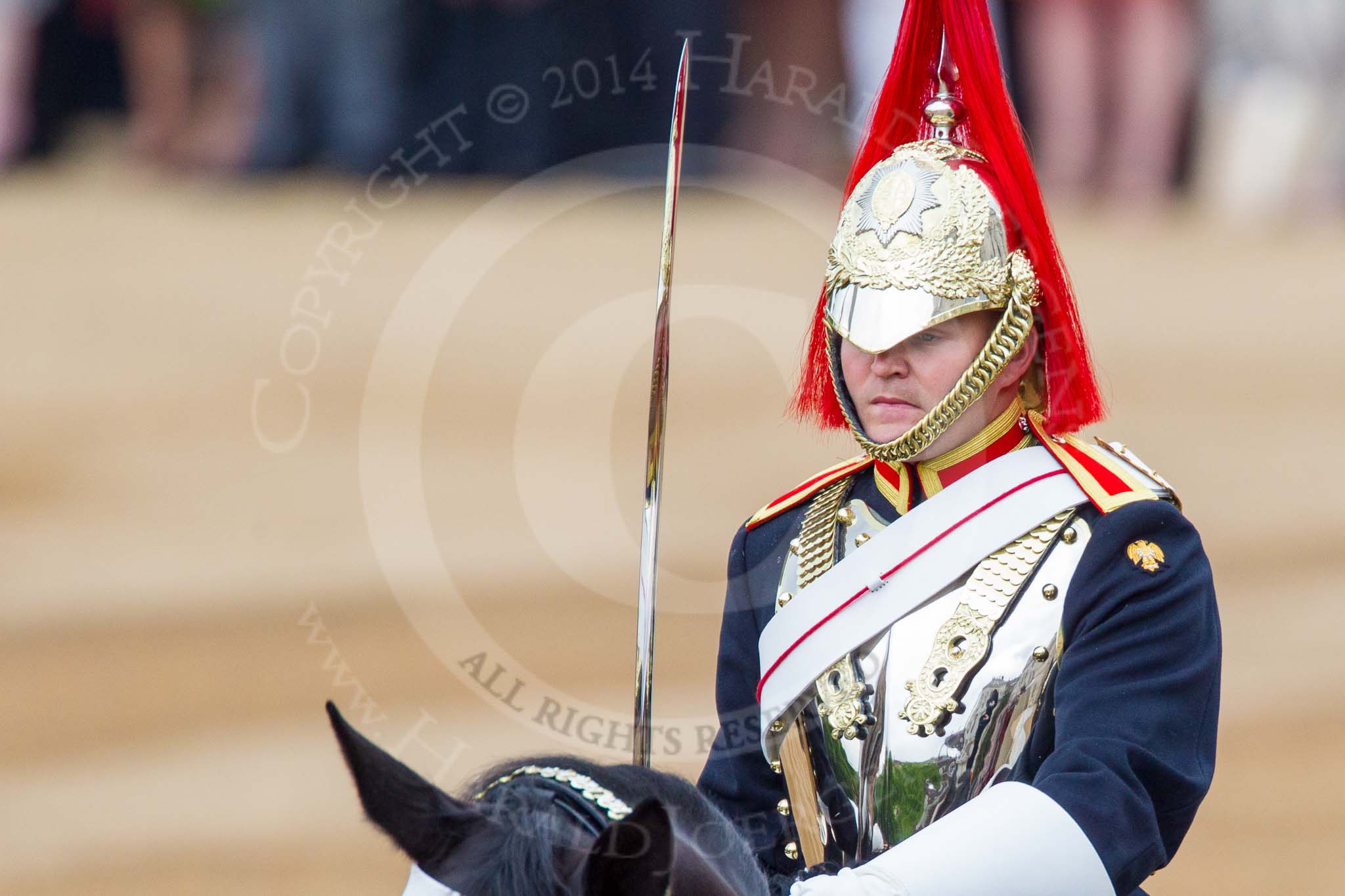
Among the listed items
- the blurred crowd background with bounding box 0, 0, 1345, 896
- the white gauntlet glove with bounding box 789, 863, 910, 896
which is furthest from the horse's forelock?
the blurred crowd background with bounding box 0, 0, 1345, 896

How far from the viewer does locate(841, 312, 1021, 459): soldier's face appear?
244cm

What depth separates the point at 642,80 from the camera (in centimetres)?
1273

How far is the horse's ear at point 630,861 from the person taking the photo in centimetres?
174

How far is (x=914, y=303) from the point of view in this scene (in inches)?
94.6

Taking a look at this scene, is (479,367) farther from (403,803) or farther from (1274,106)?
(403,803)

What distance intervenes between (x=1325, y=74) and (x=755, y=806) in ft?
40.7

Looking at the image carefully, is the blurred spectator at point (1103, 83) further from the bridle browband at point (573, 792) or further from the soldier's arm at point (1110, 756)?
the bridle browband at point (573, 792)

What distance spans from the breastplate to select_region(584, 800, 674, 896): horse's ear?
0.71 meters


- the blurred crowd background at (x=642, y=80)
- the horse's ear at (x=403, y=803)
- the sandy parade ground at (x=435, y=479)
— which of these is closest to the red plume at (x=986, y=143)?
the horse's ear at (x=403, y=803)

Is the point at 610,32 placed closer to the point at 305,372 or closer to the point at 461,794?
the point at 305,372

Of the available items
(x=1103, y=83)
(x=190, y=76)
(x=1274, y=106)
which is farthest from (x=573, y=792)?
(x=1274, y=106)

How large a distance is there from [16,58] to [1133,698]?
525 inches

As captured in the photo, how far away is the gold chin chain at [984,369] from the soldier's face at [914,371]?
0.02 metres

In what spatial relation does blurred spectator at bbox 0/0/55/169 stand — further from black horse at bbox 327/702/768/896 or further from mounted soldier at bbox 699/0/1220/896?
black horse at bbox 327/702/768/896
